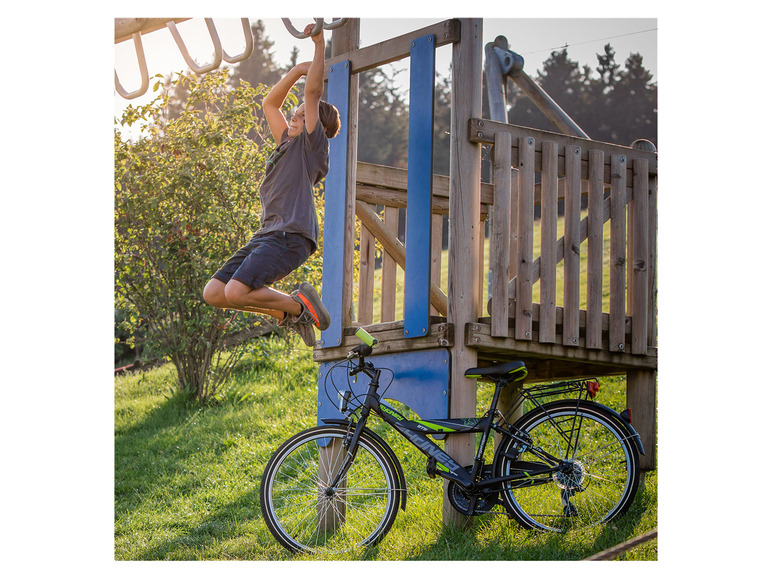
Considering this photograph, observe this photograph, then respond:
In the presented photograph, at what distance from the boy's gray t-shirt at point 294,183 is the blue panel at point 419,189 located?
51 cm

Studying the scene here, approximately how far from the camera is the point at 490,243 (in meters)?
4.27

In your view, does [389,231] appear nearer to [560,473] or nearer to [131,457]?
[560,473]

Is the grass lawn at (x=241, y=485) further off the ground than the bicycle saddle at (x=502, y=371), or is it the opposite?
the bicycle saddle at (x=502, y=371)

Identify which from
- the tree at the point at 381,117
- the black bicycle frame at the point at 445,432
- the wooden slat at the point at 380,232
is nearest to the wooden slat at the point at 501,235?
the black bicycle frame at the point at 445,432

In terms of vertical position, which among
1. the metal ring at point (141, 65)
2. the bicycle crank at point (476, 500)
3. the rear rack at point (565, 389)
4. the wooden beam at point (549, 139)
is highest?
the metal ring at point (141, 65)

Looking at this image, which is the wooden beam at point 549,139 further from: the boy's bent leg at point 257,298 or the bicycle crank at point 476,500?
the bicycle crank at point 476,500

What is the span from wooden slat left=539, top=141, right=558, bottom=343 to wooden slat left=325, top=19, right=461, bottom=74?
0.72 m

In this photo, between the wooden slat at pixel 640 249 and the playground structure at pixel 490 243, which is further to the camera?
the wooden slat at pixel 640 249

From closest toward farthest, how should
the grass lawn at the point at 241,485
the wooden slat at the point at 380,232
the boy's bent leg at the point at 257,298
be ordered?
the boy's bent leg at the point at 257,298, the grass lawn at the point at 241,485, the wooden slat at the point at 380,232

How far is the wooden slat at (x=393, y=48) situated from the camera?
172 inches

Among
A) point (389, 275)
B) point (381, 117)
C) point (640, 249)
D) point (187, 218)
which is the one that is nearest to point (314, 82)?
point (389, 275)
